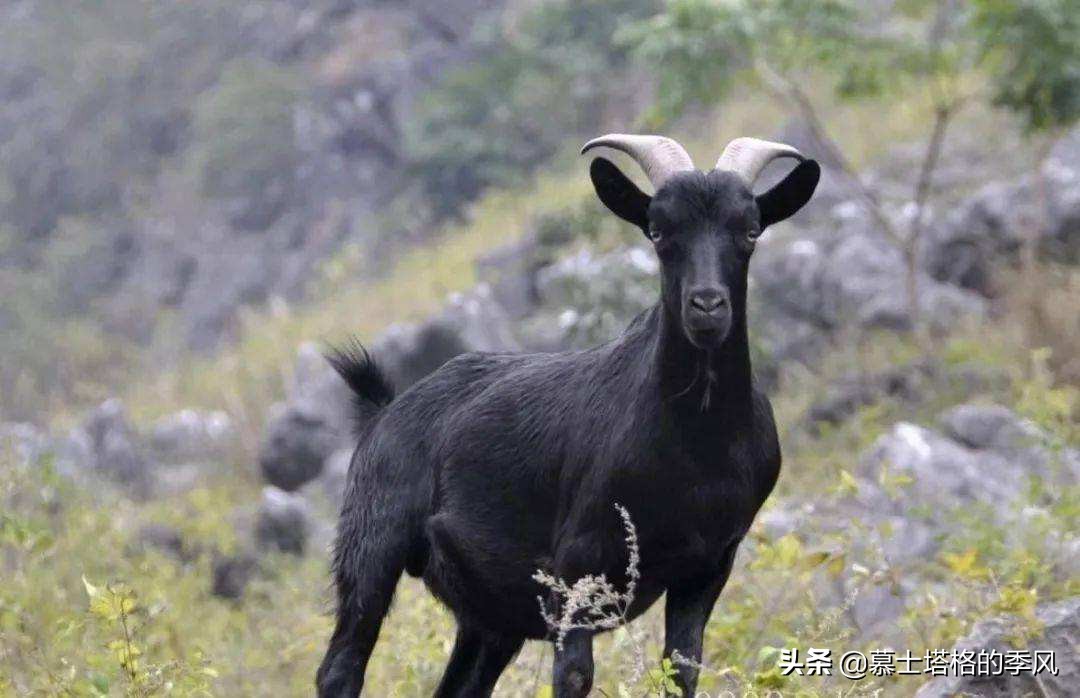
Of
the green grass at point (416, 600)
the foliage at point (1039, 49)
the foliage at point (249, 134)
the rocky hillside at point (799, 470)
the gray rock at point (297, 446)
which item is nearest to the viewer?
the green grass at point (416, 600)

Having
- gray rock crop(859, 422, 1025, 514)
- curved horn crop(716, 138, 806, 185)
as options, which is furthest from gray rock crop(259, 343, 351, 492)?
curved horn crop(716, 138, 806, 185)

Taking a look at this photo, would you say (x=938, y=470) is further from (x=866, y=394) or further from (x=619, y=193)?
(x=619, y=193)

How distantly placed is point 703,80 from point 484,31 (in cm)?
1609

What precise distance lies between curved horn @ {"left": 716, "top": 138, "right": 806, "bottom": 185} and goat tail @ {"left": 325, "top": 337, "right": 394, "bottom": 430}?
2.00m

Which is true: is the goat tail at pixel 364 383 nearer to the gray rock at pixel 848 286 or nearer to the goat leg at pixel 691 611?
the goat leg at pixel 691 611

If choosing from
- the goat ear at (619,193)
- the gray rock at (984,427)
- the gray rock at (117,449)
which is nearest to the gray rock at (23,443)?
the gray rock at (117,449)

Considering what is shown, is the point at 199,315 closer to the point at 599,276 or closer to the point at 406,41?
the point at 406,41

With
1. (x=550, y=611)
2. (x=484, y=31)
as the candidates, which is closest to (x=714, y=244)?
(x=550, y=611)

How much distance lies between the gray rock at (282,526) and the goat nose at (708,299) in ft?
34.1

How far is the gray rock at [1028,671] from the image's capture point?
582cm

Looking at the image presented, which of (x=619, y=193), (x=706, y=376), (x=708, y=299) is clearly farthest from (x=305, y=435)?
(x=708, y=299)

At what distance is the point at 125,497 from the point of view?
17.7 meters

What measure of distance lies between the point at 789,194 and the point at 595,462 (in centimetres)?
112

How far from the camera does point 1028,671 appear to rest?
19.0 ft
